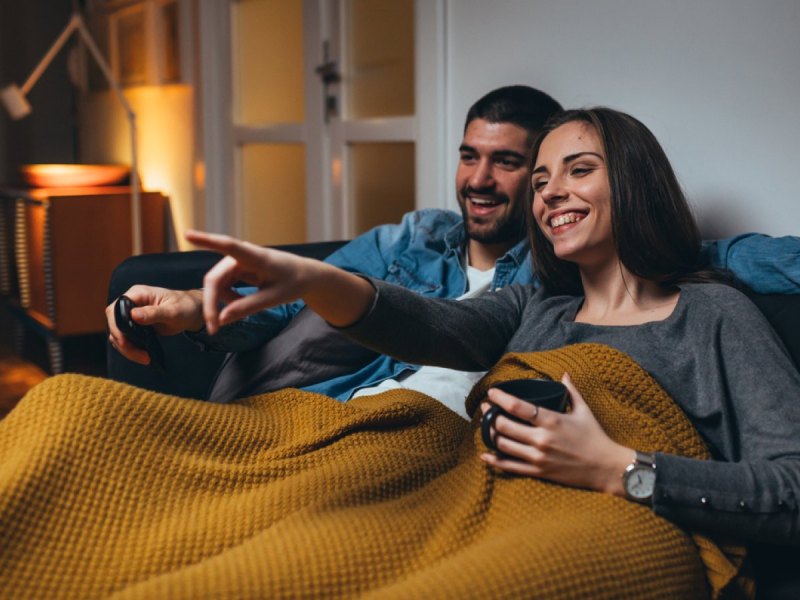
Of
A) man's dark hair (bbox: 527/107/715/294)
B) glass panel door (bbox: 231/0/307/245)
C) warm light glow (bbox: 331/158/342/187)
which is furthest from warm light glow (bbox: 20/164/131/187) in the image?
man's dark hair (bbox: 527/107/715/294)

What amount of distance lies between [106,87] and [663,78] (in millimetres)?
3342

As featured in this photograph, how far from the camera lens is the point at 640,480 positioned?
107cm

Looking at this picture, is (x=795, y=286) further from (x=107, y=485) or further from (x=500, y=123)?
(x=107, y=485)

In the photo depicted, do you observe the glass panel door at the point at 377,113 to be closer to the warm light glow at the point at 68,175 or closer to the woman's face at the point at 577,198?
the woman's face at the point at 577,198

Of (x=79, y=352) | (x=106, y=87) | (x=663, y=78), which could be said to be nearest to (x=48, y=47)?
(x=106, y=87)

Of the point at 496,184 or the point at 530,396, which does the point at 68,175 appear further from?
the point at 530,396

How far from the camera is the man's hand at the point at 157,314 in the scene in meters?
1.37

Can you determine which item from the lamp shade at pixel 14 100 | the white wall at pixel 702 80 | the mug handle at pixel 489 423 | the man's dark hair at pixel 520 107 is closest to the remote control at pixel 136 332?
the mug handle at pixel 489 423

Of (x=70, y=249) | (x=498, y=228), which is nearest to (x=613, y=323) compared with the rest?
(x=498, y=228)

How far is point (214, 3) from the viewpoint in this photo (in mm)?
3436

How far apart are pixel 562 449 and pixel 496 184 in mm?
905

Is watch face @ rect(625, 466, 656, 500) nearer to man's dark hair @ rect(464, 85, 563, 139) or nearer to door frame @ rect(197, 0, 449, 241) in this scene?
man's dark hair @ rect(464, 85, 563, 139)

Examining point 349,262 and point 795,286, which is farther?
point 349,262

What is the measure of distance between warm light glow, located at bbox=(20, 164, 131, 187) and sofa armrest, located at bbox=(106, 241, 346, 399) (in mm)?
2067
